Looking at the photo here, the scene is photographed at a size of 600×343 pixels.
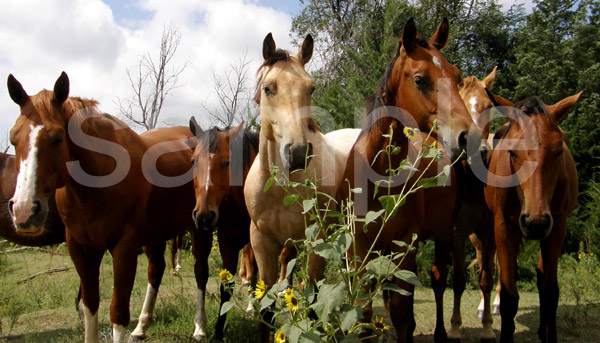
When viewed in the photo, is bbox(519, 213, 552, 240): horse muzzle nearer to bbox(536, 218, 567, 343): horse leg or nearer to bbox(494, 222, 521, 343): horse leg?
bbox(494, 222, 521, 343): horse leg

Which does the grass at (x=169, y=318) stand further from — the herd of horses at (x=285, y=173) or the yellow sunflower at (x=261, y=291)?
the yellow sunflower at (x=261, y=291)

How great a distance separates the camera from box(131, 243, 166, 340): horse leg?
433 cm

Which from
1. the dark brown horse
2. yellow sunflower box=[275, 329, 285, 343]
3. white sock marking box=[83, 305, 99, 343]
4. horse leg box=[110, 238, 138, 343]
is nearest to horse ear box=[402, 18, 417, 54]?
the dark brown horse

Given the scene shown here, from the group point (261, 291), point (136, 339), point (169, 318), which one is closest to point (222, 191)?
point (136, 339)

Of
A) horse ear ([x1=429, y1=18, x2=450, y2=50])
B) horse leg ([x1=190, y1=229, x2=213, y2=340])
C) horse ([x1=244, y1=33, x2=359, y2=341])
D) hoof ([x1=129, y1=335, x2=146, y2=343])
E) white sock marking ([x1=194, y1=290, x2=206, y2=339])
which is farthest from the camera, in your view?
horse leg ([x1=190, y1=229, x2=213, y2=340])

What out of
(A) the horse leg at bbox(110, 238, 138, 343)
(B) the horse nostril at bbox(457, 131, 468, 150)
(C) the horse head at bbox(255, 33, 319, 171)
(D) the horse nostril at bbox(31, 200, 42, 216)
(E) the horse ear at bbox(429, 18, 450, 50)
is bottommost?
(A) the horse leg at bbox(110, 238, 138, 343)

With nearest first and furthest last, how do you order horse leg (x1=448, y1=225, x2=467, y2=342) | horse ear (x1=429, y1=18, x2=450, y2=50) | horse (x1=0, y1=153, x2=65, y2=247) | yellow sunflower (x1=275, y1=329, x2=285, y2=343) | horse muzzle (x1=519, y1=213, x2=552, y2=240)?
yellow sunflower (x1=275, y1=329, x2=285, y2=343) → horse muzzle (x1=519, y1=213, x2=552, y2=240) → horse ear (x1=429, y1=18, x2=450, y2=50) → horse leg (x1=448, y1=225, x2=467, y2=342) → horse (x1=0, y1=153, x2=65, y2=247)

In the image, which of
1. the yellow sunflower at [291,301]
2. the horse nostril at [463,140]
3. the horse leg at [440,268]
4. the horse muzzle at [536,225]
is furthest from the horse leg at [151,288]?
the horse muzzle at [536,225]

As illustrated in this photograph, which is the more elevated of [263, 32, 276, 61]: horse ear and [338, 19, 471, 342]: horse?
[263, 32, 276, 61]: horse ear

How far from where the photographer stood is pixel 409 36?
311 centimetres

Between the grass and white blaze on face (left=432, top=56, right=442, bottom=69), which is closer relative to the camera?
white blaze on face (left=432, top=56, right=442, bottom=69)

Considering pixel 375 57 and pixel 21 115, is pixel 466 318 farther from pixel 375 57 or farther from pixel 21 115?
pixel 375 57

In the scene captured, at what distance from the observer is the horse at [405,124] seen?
2.84 m

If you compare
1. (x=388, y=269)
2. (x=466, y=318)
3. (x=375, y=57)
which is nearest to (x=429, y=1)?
(x=375, y=57)
